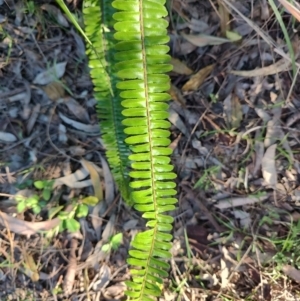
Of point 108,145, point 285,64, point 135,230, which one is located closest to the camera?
point 108,145

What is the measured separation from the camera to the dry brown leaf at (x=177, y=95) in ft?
6.65

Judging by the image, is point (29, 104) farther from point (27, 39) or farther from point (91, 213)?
point (91, 213)

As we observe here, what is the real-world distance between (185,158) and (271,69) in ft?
1.81

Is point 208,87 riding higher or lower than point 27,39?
lower

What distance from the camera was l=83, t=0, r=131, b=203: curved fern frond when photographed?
1.74 meters

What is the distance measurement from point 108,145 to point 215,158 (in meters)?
0.53

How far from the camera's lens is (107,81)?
178 cm

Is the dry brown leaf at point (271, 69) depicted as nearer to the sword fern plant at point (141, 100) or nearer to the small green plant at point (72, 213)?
the sword fern plant at point (141, 100)

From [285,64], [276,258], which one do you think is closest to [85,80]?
[285,64]

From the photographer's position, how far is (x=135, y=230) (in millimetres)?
2084

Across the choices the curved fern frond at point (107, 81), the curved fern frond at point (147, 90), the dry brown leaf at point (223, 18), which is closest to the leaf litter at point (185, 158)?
the dry brown leaf at point (223, 18)

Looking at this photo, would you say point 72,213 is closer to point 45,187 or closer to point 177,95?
point 45,187

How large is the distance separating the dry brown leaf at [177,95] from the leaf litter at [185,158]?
0.05 ft

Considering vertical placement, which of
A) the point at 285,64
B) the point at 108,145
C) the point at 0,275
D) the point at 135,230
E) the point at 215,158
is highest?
the point at 285,64
